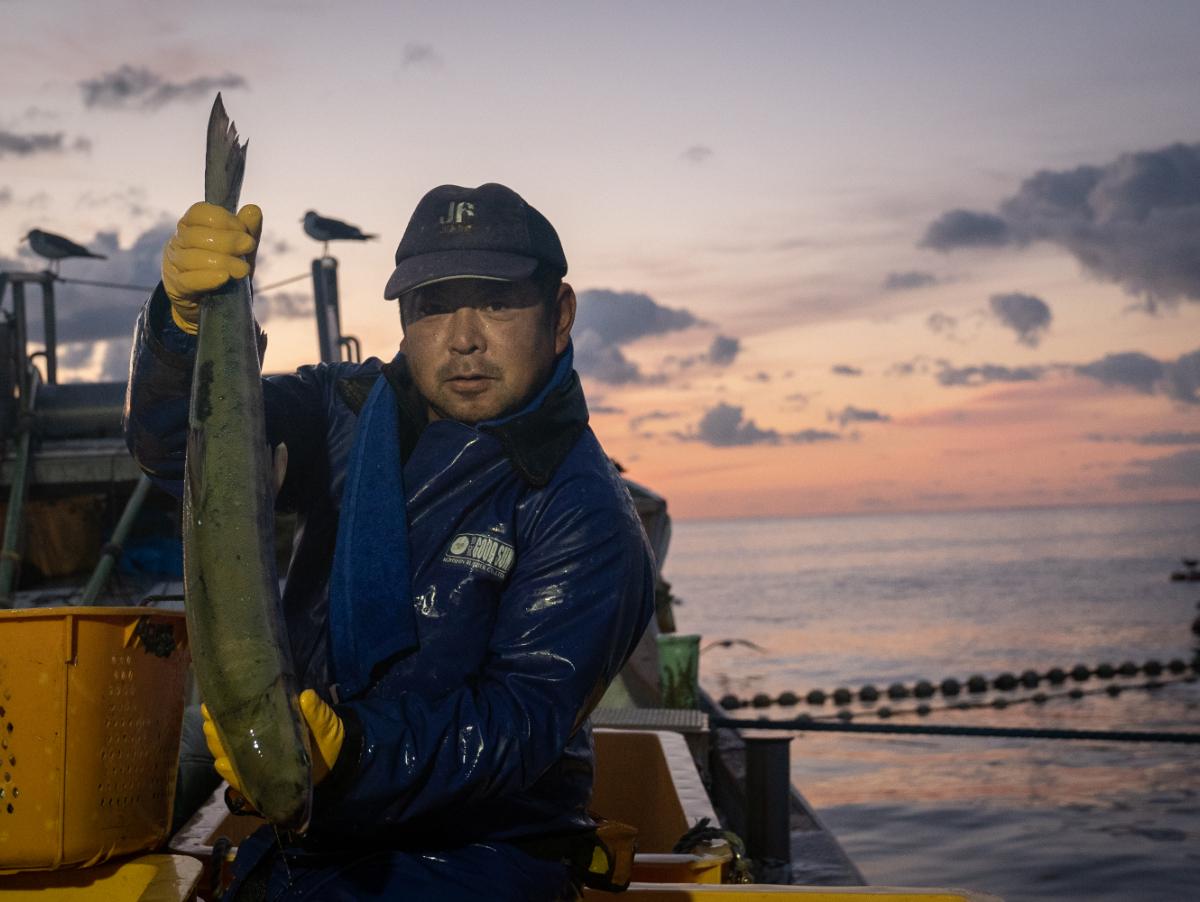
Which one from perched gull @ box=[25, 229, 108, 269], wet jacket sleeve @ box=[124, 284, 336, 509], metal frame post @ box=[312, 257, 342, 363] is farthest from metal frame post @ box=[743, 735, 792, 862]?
perched gull @ box=[25, 229, 108, 269]

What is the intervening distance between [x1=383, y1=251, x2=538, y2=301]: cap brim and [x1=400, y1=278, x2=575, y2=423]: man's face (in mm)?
62

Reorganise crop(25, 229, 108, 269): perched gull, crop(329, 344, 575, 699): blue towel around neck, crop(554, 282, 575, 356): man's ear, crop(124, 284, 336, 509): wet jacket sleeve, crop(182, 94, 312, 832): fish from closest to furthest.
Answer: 1. crop(182, 94, 312, 832): fish
2. crop(329, 344, 575, 699): blue towel around neck
3. crop(124, 284, 336, 509): wet jacket sleeve
4. crop(554, 282, 575, 356): man's ear
5. crop(25, 229, 108, 269): perched gull

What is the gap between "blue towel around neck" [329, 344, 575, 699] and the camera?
2.76 meters

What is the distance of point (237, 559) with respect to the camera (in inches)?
95.0

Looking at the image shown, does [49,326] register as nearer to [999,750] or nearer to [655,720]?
[655,720]

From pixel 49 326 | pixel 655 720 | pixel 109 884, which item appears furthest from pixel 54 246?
pixel 109 884

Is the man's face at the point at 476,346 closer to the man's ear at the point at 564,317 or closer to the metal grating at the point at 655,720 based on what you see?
the man's ear at the point at 564,317

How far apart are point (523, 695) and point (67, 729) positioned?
1.28 metres

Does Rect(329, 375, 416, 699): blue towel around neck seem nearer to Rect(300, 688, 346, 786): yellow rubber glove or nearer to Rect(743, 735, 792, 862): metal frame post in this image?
Rect(300, 688, 346, 786): yellow rubber glove

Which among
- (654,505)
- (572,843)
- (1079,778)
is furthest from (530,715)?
(1079,778)

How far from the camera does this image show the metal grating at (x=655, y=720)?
337 inches

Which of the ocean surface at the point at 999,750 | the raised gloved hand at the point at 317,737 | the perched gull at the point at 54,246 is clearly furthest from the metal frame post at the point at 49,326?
the raised gloved hand at the point at 317,737

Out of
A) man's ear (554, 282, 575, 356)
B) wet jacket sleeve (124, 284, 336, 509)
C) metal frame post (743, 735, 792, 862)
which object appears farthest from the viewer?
metal frame post (743, 735, 792, 862)

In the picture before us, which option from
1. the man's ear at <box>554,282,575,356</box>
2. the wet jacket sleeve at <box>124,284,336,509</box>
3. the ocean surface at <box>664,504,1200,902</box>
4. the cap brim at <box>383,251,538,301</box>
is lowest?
the ocean surface at <box>664,504,1200,902</box>
